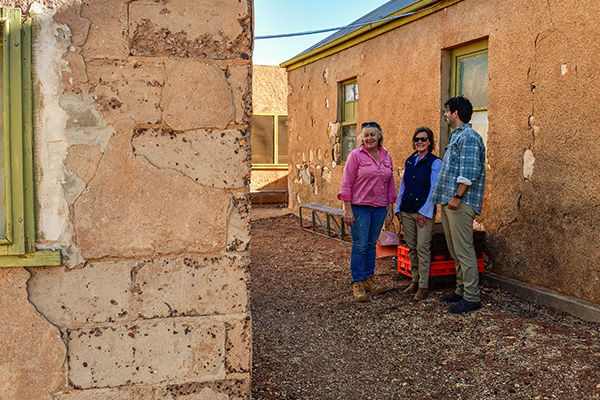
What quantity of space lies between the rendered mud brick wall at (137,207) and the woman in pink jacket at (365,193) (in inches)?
101

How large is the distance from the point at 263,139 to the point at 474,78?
27.9ft

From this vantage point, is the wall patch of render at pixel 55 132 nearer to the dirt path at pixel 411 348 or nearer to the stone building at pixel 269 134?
the dirt path at pixel 411 348

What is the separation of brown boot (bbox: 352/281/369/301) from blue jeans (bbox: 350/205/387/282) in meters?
0.04

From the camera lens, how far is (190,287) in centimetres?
244

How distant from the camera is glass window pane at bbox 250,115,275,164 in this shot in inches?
542

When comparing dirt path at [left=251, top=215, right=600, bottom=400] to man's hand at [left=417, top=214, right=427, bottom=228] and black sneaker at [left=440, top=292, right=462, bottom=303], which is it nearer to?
black sneaker at [left=440, top=292, right=462, bottom=303]

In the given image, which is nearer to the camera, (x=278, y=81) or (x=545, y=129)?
(x=545, y=129)

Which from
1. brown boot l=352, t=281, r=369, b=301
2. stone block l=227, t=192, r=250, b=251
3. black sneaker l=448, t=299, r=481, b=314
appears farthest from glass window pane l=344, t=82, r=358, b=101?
stone block l=227, t=192, r=250, b=251

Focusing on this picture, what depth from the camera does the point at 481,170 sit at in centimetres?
446

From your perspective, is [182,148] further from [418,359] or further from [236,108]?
[418,359]

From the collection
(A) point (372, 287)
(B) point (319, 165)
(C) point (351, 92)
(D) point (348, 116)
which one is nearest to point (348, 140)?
(D) point (348, 116)

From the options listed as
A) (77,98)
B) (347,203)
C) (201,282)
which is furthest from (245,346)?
(347,203)

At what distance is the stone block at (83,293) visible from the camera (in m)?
2.30

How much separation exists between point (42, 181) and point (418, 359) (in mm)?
2740
